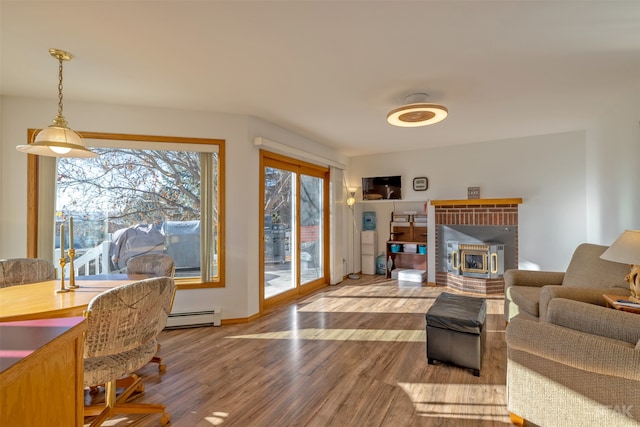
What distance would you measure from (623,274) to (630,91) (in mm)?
1790

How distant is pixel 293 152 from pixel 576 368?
11.8 ft

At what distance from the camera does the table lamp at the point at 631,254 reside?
1912mm

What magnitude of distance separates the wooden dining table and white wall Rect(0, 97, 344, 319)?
4.01 ft

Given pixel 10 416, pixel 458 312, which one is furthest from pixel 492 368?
pixel 10 416

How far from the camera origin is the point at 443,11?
173 centimetres

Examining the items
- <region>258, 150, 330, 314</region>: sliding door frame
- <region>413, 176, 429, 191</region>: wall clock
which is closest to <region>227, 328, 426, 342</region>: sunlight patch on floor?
<region>258, 150, 330, 314</region>: sliding door frame

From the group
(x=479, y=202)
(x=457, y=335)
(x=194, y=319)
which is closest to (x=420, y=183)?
(x=479, y=202)

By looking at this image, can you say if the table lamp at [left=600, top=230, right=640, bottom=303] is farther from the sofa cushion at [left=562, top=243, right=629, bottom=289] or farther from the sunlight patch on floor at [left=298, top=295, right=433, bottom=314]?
the sunlight patch on floor at [left=298, top=295, right=433, bottom=314]

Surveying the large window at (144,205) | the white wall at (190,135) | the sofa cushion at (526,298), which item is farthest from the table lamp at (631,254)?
the large window at (144,205)

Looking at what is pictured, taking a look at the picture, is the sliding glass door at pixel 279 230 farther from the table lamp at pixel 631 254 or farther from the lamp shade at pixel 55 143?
the table lamp at pixel 631 254

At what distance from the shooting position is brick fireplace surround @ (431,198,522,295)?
4699 millimetres

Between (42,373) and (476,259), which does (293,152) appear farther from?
(42,373)

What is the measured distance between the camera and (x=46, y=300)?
182 cm

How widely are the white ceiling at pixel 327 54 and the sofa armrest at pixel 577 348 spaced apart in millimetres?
1847
